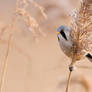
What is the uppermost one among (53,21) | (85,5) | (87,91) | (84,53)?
(53,21)

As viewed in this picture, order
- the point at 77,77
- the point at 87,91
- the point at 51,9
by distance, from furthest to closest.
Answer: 1. the point at 51,9
2. the point at 77,77
3. the point at 87,91

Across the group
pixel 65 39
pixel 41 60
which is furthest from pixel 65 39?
pixel 41 60

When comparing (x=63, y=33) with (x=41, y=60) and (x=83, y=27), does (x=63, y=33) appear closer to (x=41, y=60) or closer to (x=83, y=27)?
(x=83, y=27)

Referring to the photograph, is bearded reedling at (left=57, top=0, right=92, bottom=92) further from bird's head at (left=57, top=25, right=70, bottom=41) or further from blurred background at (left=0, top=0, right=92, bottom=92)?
blurred background at (left=0, top=0, right=92, bottom=92)

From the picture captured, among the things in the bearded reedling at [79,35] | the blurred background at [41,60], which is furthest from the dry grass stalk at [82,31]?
the blurred background at [41,60]

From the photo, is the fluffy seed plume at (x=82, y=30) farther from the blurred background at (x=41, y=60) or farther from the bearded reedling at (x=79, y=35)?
the blurred background at (x=41, y=60)

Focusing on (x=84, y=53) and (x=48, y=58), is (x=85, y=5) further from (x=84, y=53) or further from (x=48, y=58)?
(x=48, y=58)

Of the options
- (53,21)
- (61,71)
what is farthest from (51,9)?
(61,71)
